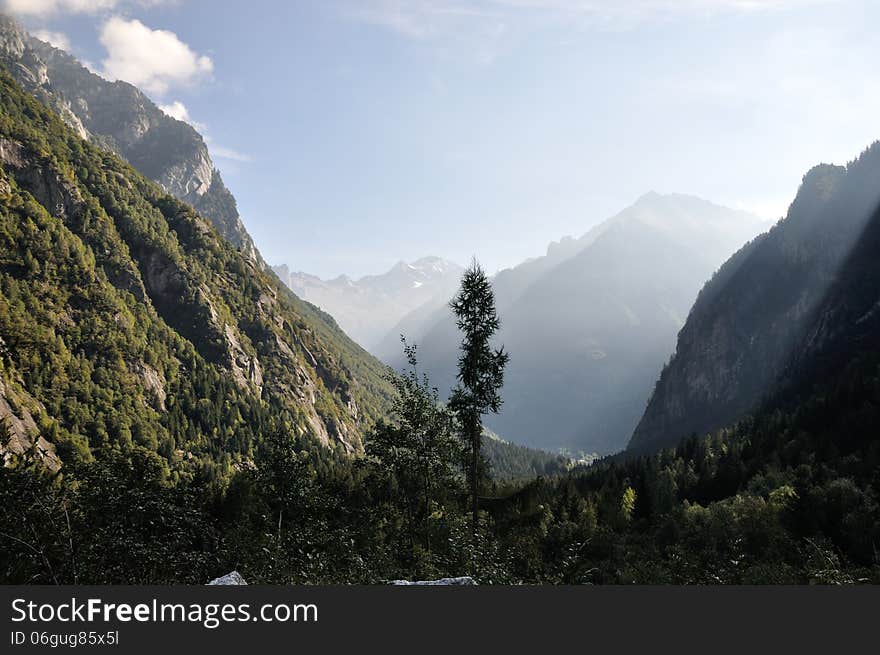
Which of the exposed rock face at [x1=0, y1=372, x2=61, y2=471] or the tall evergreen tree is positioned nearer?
the tall evergreen tree

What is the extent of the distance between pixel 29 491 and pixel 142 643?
9.63m

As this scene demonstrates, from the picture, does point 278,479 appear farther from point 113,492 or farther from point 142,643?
point 142,643

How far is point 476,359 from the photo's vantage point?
31.6m

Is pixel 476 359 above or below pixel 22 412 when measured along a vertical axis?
below

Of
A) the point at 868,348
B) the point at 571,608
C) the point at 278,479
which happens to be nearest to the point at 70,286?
the point at 278,479

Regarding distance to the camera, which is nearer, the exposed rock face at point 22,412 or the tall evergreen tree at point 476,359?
the tall evergreen tree at point 476,359

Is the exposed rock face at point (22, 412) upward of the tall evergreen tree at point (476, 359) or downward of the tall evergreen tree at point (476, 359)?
upward

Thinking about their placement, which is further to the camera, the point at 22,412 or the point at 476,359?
the point at 22,412

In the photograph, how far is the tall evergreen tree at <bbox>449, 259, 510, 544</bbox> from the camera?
31031mm

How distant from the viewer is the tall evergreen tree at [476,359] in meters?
31.0

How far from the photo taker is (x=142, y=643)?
327 inches

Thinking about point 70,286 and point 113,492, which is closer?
point 113,492

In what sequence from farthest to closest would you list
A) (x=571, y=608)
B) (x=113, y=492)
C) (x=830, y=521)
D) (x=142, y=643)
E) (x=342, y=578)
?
(x=830, y=521) < (x=113, y=492) < (x=342, y=578) < (x=571, y=608) < (x=142, y=643)

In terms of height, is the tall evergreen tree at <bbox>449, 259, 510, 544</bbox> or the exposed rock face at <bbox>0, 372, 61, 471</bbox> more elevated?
the exposed rock face at <bbox>0, 372, 61, 471</bbox>
